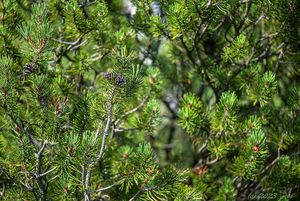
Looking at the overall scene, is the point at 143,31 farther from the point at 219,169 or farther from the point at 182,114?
the point at 219,169

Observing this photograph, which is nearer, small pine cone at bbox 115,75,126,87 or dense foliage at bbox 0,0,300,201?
small pine cone at bbox 115,75,126,87

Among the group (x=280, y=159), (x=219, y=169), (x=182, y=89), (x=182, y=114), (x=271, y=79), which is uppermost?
(x=271, y=79)

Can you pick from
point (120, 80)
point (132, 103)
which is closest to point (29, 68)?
point (120, 80)

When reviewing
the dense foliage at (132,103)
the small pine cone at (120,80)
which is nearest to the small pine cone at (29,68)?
the dense foliage at (132,103)

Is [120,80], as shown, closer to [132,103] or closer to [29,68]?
[29,68]

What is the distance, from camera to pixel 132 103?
224cm

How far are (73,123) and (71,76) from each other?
49 centimetres

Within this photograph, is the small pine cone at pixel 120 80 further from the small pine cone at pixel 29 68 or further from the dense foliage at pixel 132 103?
the small pine cone at pixel 29 68

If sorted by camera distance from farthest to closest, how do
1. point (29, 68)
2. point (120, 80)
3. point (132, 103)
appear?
point (132, 103) → point (29, 68) → point (120, 80)

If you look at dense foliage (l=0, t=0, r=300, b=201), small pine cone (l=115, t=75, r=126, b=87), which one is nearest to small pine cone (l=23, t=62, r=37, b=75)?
dense foliage (l=0, t=0, r=300, b=201)

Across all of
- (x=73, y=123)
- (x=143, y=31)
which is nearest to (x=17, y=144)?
(x=73, y=123)

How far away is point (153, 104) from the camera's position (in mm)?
1990

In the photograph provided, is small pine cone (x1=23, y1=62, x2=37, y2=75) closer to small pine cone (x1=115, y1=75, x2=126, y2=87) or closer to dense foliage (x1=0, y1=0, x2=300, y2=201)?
dense foliage (x1=0, y1=0, x2=300, y2=201)

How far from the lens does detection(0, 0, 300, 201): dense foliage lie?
1.70m
